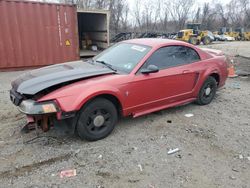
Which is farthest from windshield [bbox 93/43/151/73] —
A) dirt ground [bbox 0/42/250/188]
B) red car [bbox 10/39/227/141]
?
dirt ground [bbox 0/42/250/188]

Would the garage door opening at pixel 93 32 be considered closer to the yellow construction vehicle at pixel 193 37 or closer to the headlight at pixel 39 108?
the headlight at pixel 39 108

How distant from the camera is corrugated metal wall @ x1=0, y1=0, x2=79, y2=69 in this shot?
9008 mm

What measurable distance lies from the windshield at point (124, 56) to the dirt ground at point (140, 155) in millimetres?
1111

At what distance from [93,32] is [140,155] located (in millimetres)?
11465

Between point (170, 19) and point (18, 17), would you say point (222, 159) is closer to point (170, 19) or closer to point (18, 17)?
point (18, 17)

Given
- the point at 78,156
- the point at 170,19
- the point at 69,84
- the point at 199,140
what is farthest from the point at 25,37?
the point at 170,19

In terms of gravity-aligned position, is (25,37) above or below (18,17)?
below

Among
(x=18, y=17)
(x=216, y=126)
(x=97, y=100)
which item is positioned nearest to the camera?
(x=97, y=100)

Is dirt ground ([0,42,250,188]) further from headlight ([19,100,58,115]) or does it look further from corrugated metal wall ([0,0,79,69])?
corrugated metal wall ([0,0,79,69])

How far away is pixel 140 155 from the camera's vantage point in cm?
345

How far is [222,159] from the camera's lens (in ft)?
11.2

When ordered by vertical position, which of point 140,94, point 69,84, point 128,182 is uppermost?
point 69,84

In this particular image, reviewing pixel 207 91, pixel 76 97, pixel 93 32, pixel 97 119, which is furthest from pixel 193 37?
pixel 76 97

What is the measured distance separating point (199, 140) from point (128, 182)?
1.61 meters
